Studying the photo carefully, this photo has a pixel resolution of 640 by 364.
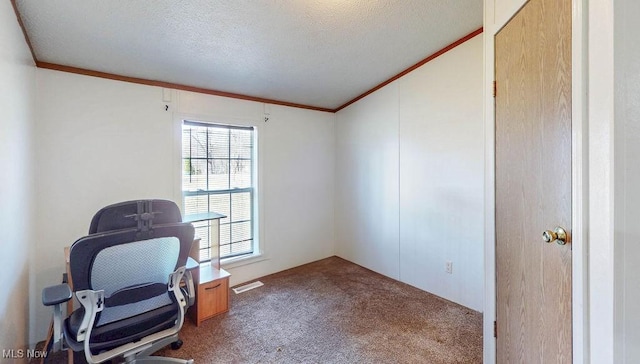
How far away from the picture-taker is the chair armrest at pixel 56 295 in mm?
1295

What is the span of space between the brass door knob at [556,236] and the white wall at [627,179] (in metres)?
0.22

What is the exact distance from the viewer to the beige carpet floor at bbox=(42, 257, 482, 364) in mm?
1949

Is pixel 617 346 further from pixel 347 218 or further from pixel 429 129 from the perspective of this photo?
pixel 347 218

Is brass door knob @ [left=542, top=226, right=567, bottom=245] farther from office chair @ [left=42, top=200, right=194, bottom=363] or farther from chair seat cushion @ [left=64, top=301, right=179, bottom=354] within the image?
chair seat cushion @ [left=64, top=301, right=179, bottom=354]

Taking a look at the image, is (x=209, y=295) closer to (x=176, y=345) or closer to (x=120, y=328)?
(x=176, y=345)

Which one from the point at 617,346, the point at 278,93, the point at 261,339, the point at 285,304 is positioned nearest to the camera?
the point at 617,346

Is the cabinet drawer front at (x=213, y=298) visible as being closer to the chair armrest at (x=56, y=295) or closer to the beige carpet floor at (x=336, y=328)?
the beige carpet floor at (x=336, y=328)

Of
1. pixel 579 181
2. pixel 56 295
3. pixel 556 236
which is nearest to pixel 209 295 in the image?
pixel 56 295

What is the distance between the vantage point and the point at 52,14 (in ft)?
5.51

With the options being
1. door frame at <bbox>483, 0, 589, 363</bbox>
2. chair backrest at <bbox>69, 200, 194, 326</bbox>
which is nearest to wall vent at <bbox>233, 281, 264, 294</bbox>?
chair backrest at <bbox>69, 200, 194, 326</bbox>

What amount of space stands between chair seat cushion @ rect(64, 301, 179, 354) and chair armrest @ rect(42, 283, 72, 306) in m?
0.14

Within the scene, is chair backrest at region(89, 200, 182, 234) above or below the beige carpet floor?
above

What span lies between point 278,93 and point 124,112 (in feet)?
4.95

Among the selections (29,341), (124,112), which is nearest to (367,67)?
(124,112)
